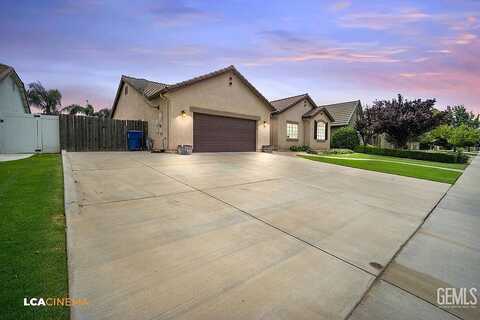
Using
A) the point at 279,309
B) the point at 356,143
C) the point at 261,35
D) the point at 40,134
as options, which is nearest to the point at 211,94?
the point at 261,35

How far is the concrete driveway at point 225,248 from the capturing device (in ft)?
5.33

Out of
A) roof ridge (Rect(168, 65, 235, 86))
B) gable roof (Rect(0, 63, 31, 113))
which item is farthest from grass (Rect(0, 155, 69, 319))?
gable roof (Rect(0, 63, 31, 113))

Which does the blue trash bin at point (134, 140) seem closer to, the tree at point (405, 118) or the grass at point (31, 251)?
the grass at point (31, 251)

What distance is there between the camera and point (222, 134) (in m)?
14.8

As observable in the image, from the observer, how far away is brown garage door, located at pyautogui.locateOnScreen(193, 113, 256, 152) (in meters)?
13.7

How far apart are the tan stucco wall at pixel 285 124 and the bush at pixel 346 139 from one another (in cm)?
553

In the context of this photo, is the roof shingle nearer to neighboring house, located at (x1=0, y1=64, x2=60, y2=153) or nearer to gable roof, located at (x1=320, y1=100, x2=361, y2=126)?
gable roof, located at (x1=320, y1=100, x2=361, y2=126)

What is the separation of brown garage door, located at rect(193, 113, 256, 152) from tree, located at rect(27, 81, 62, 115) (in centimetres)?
2668

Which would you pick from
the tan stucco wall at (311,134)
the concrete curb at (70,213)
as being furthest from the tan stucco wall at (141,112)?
the tan stucco wall at (311,134)

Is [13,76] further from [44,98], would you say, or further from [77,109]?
[77,109]

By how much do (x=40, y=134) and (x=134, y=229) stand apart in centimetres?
1330

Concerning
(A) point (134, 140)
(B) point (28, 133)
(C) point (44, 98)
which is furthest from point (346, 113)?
(C) point (44, 98)

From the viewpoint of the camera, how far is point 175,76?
18969 mm

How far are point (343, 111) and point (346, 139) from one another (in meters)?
6.67
